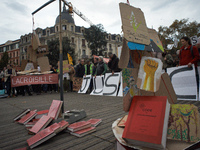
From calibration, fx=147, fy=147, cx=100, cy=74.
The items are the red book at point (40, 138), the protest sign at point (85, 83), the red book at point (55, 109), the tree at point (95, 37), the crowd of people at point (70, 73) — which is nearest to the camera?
the red book at point (40, 138)

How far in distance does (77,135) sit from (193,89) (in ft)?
13.0

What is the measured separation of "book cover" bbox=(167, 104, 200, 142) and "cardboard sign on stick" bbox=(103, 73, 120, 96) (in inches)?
206

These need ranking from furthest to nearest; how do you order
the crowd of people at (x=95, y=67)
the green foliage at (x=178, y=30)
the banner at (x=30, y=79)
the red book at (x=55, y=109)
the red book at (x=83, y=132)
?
the green foliage at (x=178, y=30) → the banner at (x=30, y=79) → the crowd of people at (x=95, y=67) → the red book at (x=55, y=109) → the red book at (x=83, y=132)

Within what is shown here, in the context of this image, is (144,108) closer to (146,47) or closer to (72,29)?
(146,47)

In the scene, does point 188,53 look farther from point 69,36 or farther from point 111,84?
point 69,36

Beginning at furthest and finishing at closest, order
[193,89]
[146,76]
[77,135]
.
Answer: [193,89]
[77,135]
[146,76]

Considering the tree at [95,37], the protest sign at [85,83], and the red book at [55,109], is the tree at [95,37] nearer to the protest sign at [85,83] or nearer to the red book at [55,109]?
the protest sign at [85,83]

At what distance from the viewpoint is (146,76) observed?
1.64 metres

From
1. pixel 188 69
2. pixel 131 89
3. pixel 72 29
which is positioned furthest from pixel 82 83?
pixel 72 29

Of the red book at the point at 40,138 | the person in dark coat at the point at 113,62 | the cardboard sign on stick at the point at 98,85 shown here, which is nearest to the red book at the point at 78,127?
the red book at the point at 40,138

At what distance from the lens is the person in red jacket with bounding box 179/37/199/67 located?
4369 mm

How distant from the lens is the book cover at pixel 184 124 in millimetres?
1388

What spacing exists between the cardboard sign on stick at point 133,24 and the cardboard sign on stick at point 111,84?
5.17 m

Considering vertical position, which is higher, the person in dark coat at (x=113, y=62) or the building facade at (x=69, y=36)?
the building facade at (x=69, y=36)
